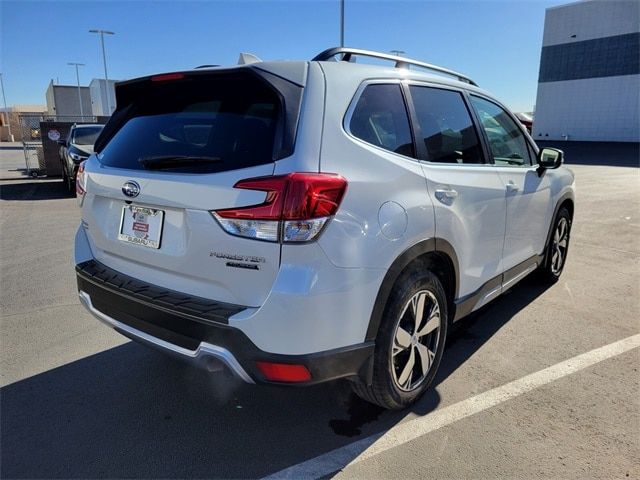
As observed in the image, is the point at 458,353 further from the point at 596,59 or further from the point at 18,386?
the point at 596,59

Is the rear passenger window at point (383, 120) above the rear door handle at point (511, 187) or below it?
above

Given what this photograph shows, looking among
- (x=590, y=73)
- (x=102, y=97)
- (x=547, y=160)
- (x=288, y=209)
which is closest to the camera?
(x=288, y=209)

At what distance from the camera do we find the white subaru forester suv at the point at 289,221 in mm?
2102

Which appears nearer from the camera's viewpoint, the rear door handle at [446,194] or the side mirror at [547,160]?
the rear door handle at [446,194]

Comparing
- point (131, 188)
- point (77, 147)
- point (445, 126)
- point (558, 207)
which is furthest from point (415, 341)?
point (77, 147)

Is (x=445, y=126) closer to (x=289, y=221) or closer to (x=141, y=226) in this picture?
(x=289, y=221)

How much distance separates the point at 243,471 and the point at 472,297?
1.81 metres

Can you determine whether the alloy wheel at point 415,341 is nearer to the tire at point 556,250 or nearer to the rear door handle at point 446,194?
the rear door handle at point 446,194

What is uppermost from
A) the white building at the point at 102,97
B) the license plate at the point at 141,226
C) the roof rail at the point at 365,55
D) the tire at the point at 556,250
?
the white building at the point at 102,97

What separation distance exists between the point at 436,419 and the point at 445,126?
1794 mm

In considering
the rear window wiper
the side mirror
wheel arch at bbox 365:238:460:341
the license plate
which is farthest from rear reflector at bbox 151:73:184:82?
the side mirror

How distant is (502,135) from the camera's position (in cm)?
393

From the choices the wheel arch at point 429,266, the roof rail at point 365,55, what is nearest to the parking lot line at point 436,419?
the wheel arch at point 429,266

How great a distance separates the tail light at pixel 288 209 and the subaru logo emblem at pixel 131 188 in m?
0.65
